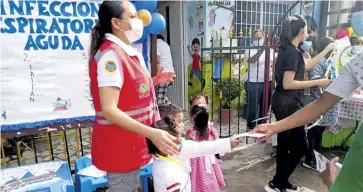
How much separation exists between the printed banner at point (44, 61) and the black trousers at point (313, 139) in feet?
8.69

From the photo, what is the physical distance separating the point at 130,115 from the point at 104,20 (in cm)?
53

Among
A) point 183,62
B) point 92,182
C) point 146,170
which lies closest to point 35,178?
point 92,182

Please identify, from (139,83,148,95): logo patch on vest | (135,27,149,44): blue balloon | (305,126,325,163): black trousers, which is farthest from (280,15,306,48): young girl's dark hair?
(139,83,148,95): logo patch on vest

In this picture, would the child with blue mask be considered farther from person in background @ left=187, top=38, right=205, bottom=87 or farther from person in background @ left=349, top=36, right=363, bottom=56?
person in background @ left=187, top=38, right=205, bottom=87

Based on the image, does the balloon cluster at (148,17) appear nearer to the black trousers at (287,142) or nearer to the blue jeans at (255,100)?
the black trousers at (287,142)

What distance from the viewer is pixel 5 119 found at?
2389mm

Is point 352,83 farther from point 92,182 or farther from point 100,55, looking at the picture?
point 92,182

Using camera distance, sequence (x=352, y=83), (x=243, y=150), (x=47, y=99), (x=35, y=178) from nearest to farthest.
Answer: (x=352, y=83) → (x=35, y=178) → (x=47, y=99) → (x=243, y=150)

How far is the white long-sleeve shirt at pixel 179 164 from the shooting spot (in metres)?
1.62

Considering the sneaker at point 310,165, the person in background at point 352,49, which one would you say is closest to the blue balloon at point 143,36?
the sneaker at point 310,165

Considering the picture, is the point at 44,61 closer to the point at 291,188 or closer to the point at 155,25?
the point at 155,25

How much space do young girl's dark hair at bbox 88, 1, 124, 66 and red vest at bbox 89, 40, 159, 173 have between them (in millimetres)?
79

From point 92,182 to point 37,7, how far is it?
58.4 inches

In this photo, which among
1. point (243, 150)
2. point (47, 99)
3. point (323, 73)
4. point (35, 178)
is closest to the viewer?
point (35, 178)
